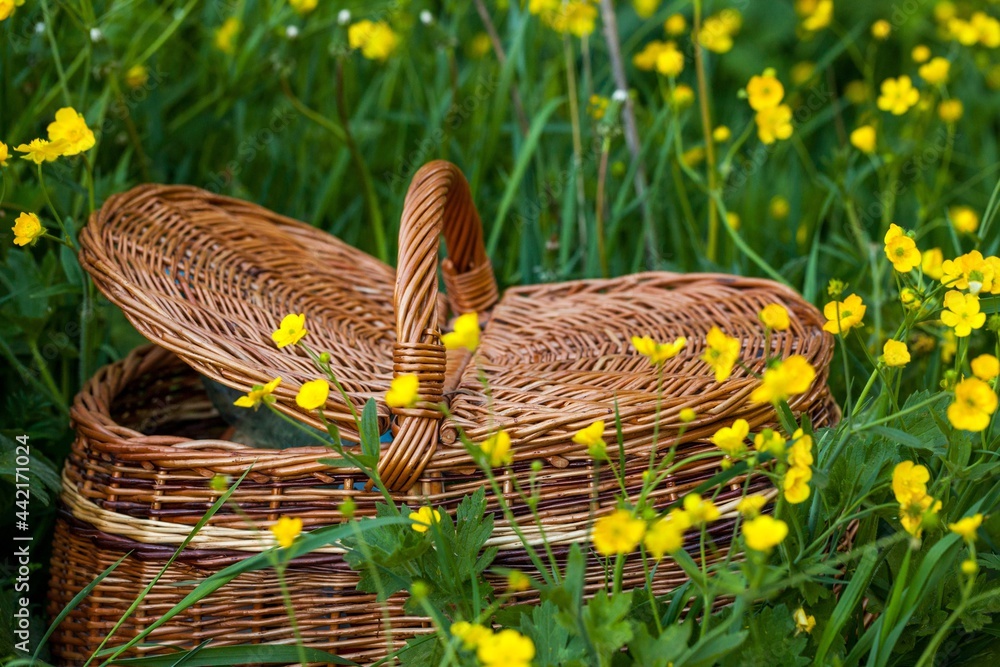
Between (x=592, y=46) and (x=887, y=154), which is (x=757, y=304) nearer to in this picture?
(x=887, y=154)

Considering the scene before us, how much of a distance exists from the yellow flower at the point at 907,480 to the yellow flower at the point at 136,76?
1.12m

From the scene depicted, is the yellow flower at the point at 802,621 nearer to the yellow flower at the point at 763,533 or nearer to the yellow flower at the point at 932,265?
the yellow flower at the point at 763,533

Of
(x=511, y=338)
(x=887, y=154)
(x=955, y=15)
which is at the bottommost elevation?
(x=511, y=338)

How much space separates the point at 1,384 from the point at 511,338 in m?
0.69

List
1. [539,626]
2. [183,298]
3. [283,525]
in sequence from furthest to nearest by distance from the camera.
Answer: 1. [183,298]
2. [539,626]
3. [283,525]

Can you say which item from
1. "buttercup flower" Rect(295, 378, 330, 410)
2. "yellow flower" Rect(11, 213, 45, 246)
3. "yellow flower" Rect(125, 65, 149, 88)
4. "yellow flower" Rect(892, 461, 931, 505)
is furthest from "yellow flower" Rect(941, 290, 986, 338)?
"yellow flower" Rect(125, 65, 149, 88)

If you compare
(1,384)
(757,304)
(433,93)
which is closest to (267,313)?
(1,384)

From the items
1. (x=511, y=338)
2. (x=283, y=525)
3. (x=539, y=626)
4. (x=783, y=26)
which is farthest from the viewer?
(x=783, y=26)

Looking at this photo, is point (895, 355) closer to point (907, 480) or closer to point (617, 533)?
point (907, 480)

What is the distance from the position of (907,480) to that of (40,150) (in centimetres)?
81

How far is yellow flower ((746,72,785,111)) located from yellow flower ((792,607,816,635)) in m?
0.66

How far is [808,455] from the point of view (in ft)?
2.20

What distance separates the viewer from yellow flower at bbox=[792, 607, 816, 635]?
0.72 meters

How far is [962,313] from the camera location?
749 mm
